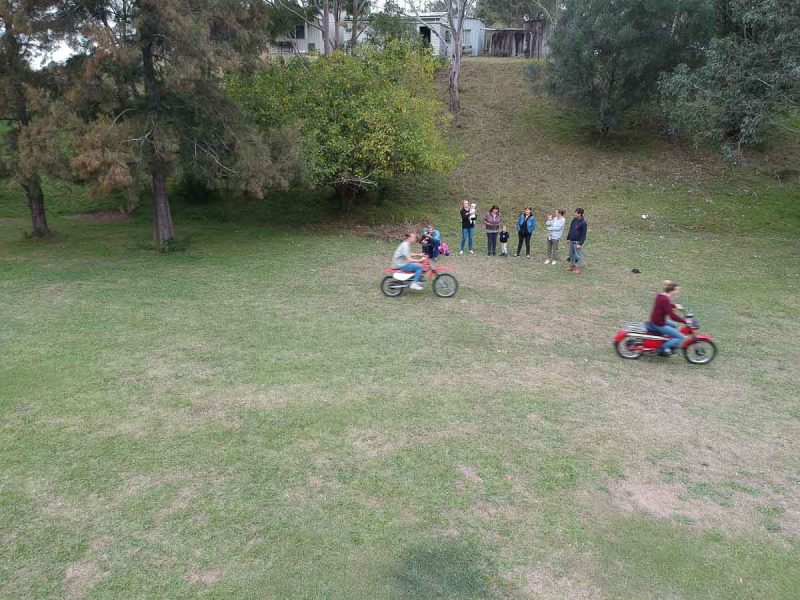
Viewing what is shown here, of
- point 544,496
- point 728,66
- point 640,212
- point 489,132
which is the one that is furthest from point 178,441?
point 489,132

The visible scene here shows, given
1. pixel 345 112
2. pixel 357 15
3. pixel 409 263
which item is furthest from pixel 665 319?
pixel 357 15

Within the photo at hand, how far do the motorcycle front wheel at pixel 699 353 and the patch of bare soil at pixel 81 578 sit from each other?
28.4 ft

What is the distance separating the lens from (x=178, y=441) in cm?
701

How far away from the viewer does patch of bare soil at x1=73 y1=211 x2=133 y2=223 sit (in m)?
22.9

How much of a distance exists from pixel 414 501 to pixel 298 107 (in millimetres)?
16975

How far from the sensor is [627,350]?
9.90 m

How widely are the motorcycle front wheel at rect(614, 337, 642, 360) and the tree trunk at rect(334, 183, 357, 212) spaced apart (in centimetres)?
1435

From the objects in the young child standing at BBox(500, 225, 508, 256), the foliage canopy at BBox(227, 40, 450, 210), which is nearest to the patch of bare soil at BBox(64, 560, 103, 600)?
the young child standing at BBox(500, 225, 508, 256)

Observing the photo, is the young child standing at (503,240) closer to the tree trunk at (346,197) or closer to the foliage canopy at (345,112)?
the foliage canopy at (345,112)

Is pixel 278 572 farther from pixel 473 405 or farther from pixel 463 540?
pixel 473 405

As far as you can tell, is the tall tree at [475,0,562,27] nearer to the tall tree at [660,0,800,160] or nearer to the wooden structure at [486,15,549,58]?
the wooden structure at [486,15,549,58]

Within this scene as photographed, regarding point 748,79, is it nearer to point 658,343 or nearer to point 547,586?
point 658,343

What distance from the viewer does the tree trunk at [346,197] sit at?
2254 centimetres

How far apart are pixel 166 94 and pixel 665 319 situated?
48.3 ft
